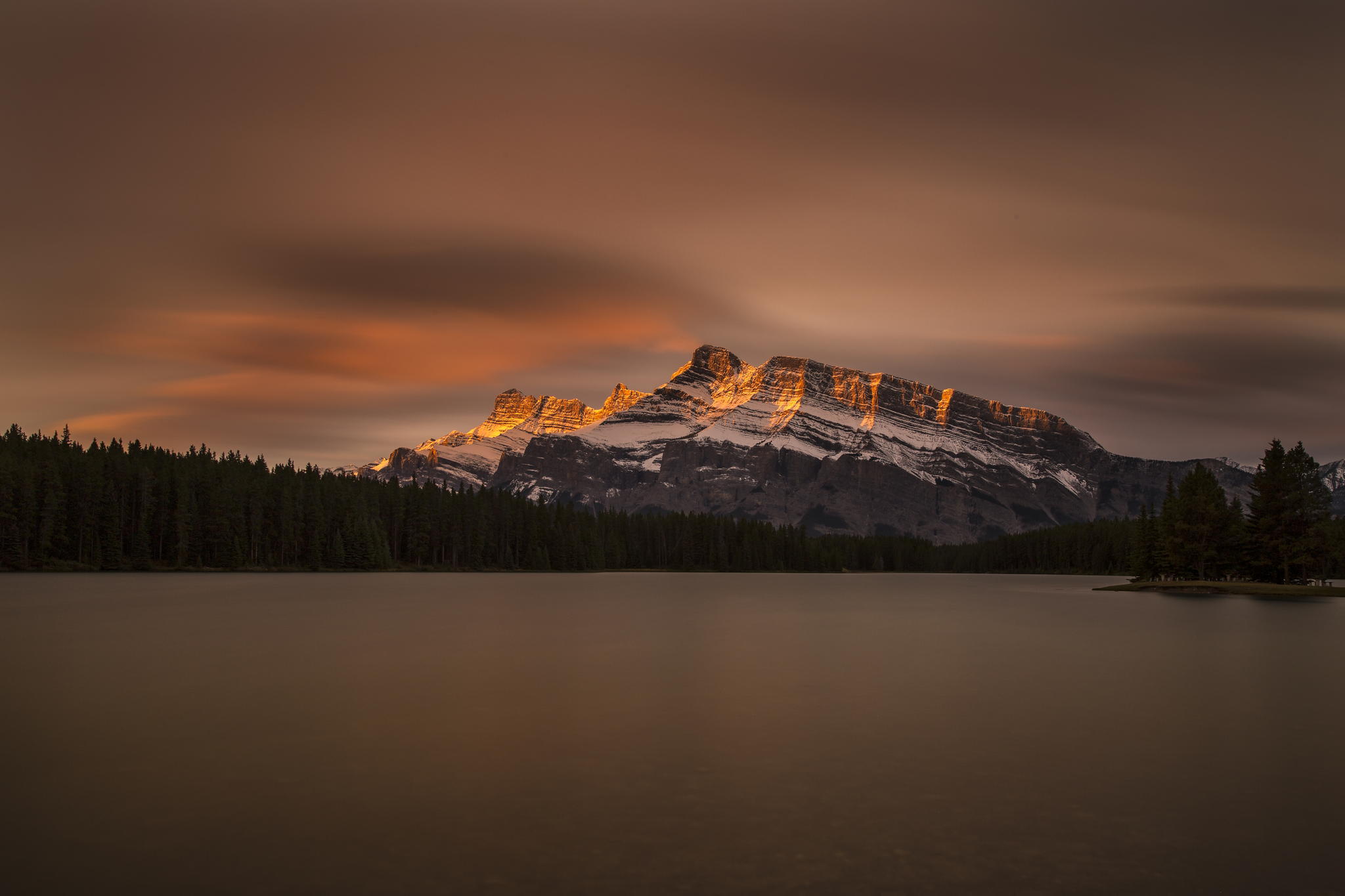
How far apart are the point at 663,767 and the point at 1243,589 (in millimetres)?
114474

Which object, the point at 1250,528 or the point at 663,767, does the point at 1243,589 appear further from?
the point at 663,767

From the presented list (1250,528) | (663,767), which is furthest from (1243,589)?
(663,767)

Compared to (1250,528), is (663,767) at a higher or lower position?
lower

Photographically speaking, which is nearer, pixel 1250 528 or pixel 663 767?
pixel 663 767

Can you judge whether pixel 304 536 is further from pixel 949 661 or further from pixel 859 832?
pixel 859 832

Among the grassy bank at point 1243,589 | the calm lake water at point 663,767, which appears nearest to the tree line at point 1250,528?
the grassy bank at point 1243,589

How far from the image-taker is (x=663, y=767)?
71.1 ft

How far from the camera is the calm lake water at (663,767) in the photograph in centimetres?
1453

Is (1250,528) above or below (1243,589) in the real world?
above

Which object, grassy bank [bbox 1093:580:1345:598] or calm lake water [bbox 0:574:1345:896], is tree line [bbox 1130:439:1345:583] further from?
calm lake water [bbox 0:574:1345:896]

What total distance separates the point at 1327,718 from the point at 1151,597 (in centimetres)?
9803

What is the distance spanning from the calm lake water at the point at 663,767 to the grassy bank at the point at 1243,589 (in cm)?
6733

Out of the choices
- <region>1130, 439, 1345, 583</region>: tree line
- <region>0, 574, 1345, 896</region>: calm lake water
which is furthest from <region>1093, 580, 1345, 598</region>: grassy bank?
<region>0, 574, 1345, 896</region>: calm lake water

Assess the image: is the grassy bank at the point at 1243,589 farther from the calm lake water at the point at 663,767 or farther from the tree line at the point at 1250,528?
the calm lake water at the point at 663,767
